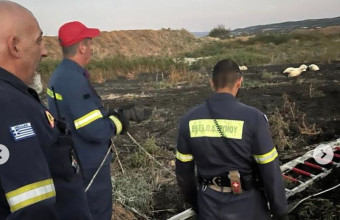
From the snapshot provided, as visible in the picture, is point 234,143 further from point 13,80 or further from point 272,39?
point 272,39

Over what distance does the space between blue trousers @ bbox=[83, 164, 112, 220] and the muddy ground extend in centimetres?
148

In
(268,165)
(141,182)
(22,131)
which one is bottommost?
(141,182)

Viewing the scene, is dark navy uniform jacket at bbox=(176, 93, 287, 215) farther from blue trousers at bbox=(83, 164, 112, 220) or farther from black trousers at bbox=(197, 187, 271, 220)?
blue trousers at bbox=(83, 164, 112, 220)

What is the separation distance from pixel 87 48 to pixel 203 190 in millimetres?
1564

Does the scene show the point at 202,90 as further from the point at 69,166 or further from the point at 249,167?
the point at 69,166

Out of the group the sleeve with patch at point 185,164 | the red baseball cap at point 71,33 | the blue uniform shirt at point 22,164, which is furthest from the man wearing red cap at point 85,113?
the blue uniform shirt at point 22,164

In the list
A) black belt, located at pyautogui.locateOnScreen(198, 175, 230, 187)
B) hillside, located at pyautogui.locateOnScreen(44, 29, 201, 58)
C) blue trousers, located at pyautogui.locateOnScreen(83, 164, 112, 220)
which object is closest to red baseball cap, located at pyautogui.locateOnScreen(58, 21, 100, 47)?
blue trousers, located at pyautogui.locateOnScreen(83, 164, 112, 220)

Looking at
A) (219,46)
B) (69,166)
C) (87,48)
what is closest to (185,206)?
(87,48)

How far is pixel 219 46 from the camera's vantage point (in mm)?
41469

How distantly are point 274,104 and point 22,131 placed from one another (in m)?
9.17

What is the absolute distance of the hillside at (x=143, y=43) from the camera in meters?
44.1

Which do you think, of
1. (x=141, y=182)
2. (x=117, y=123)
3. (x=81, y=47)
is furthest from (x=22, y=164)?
(x=141, y=182)

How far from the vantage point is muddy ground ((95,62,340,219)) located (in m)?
4.52

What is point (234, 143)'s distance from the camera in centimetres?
239
